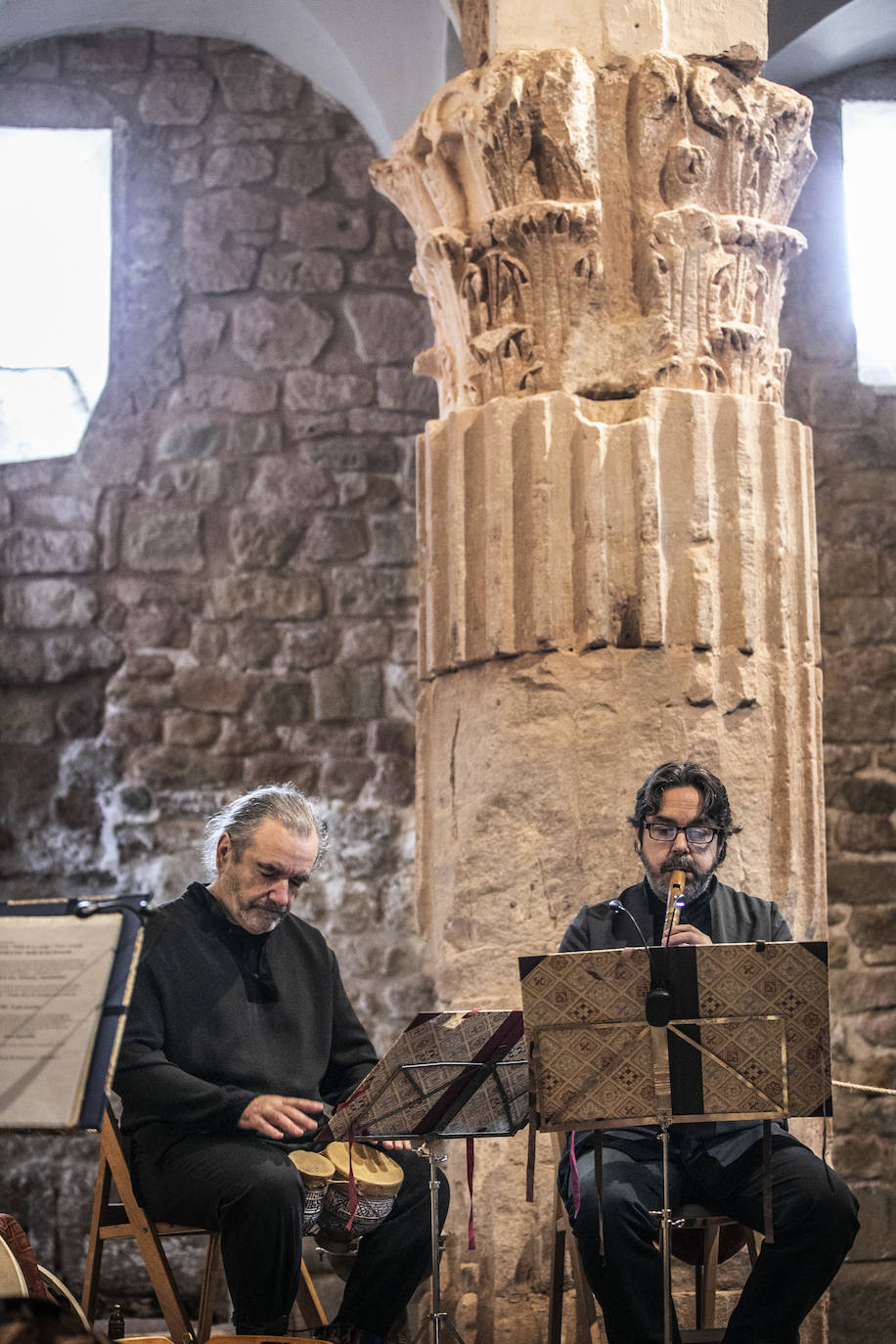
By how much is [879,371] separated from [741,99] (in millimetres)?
2486

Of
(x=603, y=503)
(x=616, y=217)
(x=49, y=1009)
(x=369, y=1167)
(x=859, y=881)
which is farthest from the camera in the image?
(x=859, y=881)

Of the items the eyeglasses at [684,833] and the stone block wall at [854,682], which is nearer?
the eyeglasses at [684,833]

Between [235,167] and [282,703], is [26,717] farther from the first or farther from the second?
[235,167]

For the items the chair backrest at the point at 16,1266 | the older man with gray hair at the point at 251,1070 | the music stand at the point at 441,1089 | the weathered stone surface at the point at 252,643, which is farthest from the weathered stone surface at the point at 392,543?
the chair backrest at the point at 16,1266

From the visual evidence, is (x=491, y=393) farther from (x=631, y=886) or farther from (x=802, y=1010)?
(x=802, y=1010)

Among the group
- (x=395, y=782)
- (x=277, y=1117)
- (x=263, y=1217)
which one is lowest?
(x=263, y=1217)

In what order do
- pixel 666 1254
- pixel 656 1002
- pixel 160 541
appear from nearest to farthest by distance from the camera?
pixel 656 1002 → pixel 666 1254 → pixel 160 541

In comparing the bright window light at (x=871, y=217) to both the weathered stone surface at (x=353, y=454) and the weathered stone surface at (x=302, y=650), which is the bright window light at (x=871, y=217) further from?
the weathered stone surface at (x=302, y=650)

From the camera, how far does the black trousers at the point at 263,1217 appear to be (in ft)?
10.1

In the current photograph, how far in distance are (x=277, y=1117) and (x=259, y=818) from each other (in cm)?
73

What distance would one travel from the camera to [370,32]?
5832mm

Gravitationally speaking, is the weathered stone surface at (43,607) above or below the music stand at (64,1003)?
above

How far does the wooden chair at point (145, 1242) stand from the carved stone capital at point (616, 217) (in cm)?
→ 222

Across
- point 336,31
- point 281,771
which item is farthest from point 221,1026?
point 336,31
